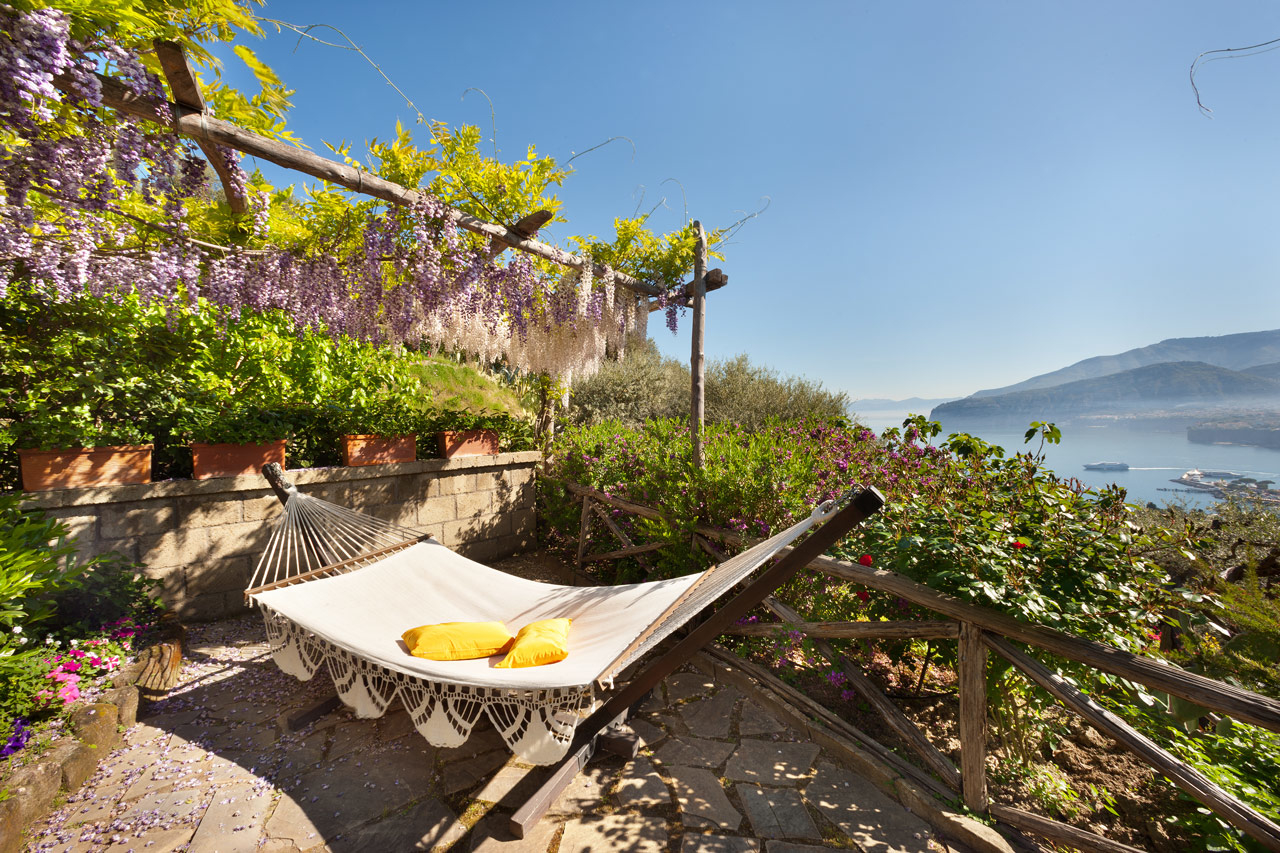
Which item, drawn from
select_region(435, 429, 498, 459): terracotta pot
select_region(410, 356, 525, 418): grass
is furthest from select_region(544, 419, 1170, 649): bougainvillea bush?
select_region(410, 356, 525, 418): grass

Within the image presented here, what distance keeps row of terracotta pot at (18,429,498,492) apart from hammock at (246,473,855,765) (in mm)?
920

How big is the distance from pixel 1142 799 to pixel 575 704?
7.34 ft

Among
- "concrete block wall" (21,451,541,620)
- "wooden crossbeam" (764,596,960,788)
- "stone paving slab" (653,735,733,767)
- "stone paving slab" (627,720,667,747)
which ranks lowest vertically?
"stone paving slab" (653,735,733,767)

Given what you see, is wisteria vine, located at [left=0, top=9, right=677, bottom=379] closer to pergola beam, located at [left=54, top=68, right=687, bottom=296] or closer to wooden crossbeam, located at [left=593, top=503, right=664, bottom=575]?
pergola beam, located at [left=54, top=68, right=687, bottom=296]

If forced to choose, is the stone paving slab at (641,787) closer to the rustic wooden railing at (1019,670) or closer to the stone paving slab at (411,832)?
the stone paving slab at (411,832)

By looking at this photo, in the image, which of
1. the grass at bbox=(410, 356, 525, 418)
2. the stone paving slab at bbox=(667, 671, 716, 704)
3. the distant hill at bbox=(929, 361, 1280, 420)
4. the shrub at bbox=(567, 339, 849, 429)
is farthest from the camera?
the distant hill at bbox=(929, 361, 1280, 420)

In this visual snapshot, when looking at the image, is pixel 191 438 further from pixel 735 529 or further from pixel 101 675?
pixel 735 529

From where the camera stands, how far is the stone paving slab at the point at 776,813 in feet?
5.29

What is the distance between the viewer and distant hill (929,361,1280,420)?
2289 centimetres

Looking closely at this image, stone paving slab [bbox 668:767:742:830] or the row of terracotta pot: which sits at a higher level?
the row of terracotta pot

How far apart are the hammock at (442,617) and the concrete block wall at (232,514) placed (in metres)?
0.94

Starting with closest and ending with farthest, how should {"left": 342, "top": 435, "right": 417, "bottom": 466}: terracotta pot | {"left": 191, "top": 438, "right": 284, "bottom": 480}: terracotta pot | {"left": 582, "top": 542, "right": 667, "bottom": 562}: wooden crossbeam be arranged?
{"left": 191, "top": 438, "right": 284, "bottom": 480}: terracotta pot
{"left": 582, "top": 542, "right": 667, "bottom": 562}: wooden crossbeam
{"left": 342, "top": 435, "right": 417, "bottom": 466}: terracotta pot

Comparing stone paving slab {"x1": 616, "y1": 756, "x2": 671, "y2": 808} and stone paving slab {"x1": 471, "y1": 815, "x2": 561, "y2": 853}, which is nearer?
stone paving slab {"x1": 471, "y1": 815, "x2": 561, "y2": 853}

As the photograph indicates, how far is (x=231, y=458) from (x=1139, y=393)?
36591mm
